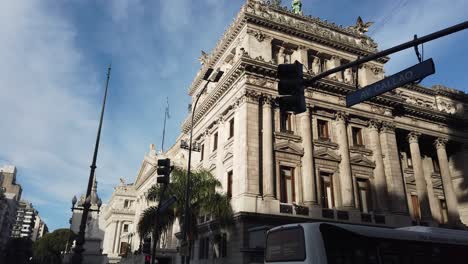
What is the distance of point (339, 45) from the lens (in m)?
35.4

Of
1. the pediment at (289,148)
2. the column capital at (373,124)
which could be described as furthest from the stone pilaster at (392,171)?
the pediment at (289,148)

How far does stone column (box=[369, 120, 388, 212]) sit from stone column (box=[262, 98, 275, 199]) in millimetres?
9428

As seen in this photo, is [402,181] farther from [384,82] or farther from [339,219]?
[384,82]

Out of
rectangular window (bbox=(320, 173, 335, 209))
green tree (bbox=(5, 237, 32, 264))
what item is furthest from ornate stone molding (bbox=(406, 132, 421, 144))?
green tree (bbox=(5, 237, 32, 264))

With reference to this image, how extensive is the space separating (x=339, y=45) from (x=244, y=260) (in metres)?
21.8

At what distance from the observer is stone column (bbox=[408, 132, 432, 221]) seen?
3209 centimetres

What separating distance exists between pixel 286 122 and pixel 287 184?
5.15 m

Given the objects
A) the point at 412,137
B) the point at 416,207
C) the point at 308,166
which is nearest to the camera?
the point at 308,166

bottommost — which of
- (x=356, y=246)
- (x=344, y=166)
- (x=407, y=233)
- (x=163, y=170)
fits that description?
(x=356, y=246)

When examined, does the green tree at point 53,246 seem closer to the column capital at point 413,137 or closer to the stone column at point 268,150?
the stone column at point 268,150

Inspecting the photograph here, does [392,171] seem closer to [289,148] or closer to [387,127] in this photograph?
[387,127]

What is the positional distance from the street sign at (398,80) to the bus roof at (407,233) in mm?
4202

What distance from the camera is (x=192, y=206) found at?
79.2 ft

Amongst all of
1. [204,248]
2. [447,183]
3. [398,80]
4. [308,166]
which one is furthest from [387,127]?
[398,80]
